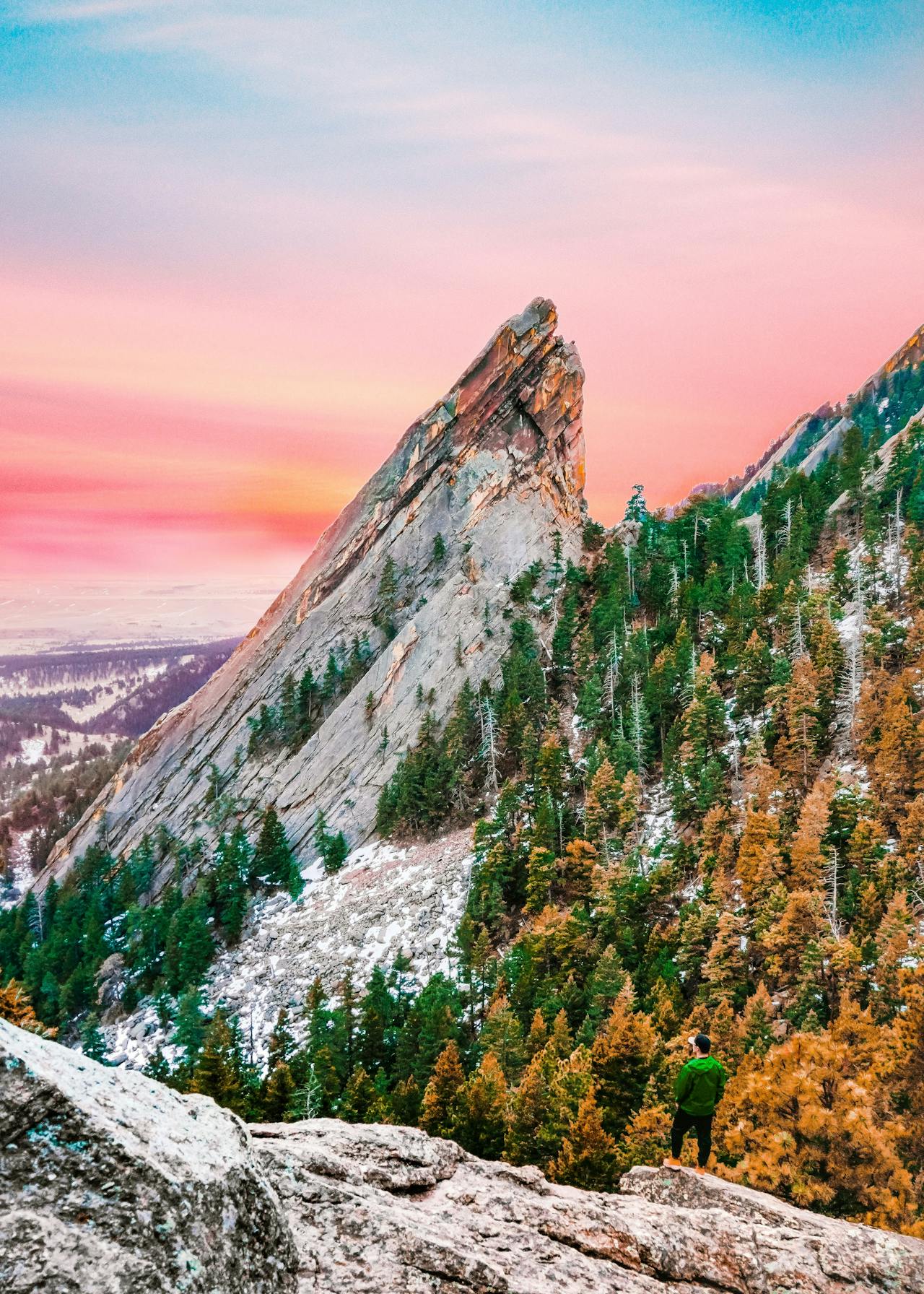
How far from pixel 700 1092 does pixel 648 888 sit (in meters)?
38.7

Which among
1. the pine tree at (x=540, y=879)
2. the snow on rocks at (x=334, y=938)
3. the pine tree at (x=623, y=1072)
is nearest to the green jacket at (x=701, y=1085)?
the pine tree at (x=623, y=1072)

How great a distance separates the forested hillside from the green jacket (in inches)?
266

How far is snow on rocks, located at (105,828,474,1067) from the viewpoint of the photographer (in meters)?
59.5

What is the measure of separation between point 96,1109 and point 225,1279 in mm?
1513

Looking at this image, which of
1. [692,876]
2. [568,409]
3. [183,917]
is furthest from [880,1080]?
[568,409]

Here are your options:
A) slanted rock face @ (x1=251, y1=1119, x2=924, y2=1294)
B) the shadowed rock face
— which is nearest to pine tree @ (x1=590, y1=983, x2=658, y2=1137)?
slanted rock face @ (x1=251, y1=1119, x2=924, y2=1294)

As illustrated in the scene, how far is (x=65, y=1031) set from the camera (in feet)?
230

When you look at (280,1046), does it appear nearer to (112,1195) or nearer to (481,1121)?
(481,1121)

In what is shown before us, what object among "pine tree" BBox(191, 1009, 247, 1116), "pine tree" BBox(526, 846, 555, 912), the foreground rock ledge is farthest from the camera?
"pine tree" BBox(526, 846, 555, 912)

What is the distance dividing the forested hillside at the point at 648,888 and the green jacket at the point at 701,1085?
22.2 ft

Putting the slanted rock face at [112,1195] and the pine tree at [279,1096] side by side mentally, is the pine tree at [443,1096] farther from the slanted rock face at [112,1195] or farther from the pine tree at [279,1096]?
the slanted rock face at [112,1195]

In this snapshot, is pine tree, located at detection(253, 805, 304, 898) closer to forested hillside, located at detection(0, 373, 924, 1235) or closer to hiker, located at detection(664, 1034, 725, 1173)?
forested hillside, located at detection(0, 373, 924, 1235)

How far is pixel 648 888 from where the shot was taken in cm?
4878

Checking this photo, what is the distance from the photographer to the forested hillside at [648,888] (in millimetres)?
24672
